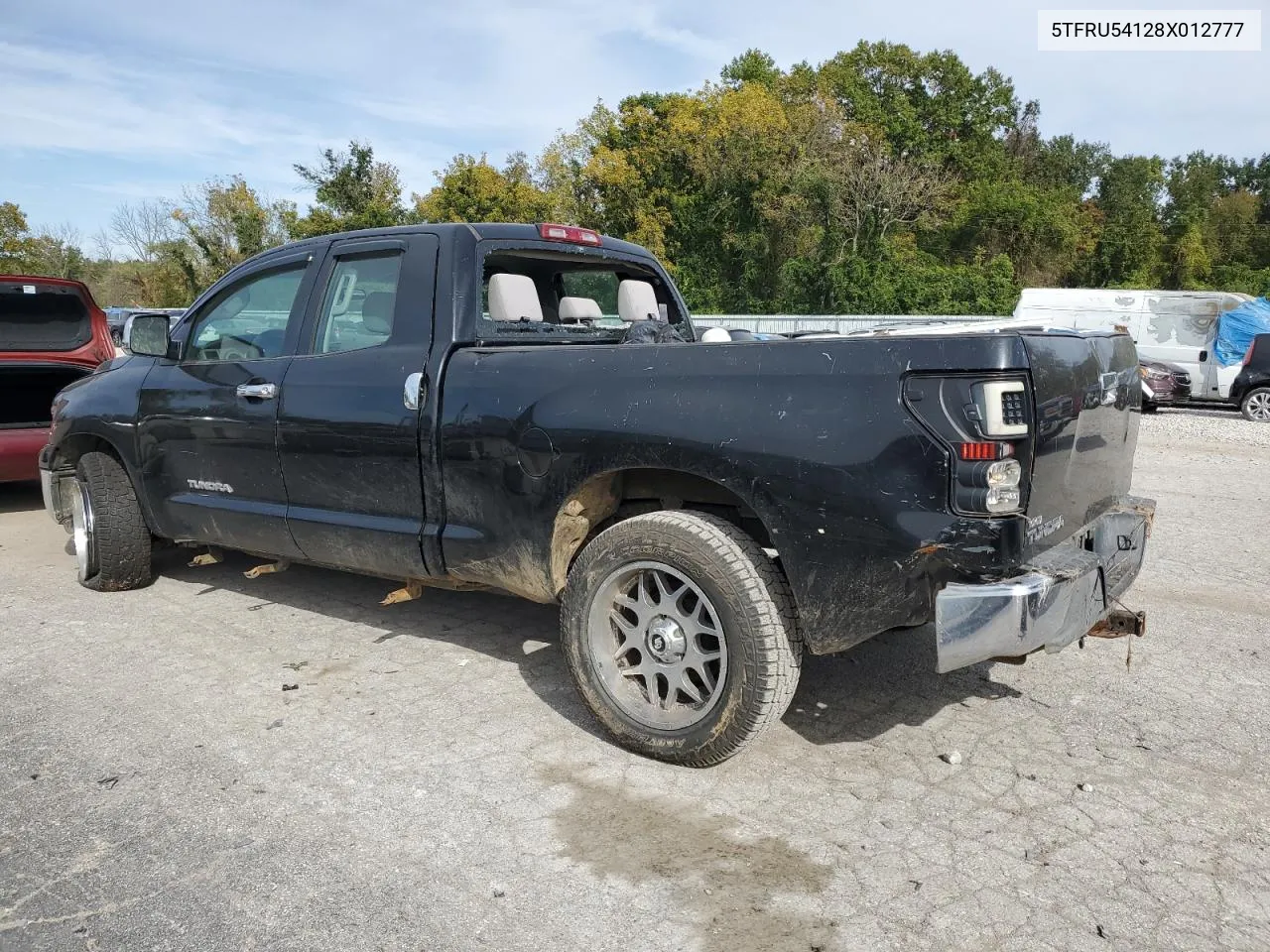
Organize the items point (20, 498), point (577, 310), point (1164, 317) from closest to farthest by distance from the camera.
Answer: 1. point (577, 310)
2. point (20, 498)
3. point (1164, 317)

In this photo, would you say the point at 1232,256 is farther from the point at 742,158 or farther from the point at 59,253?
the point at 59,253

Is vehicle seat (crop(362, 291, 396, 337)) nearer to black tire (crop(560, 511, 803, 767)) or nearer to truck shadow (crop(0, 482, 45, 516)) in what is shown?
black tire (crop(560, 511, 803, 767))

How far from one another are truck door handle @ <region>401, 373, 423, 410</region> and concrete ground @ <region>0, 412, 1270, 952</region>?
4.06 ft

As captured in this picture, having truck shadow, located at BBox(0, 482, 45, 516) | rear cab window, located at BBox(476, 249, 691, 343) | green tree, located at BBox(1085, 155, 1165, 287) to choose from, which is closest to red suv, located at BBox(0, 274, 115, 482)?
truck shadow, located at BBox(0, 482, 45, 516)

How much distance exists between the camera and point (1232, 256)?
4994 centimetres

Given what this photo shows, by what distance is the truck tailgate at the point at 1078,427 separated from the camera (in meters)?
2.84

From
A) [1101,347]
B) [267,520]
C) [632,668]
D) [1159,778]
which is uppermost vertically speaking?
[1101,347]

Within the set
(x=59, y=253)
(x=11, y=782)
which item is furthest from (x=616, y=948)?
(x=59, y=253)

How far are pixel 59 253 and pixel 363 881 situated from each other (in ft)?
176

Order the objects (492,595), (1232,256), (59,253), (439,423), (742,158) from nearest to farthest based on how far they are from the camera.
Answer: (439,423)
(492,595)
(742,158)
(59,253)
(1232,256)

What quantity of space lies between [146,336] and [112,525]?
110 centimetres

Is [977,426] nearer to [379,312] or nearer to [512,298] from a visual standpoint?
[512,298]

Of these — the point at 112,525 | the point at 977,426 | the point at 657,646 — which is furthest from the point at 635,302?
the point at 112,525

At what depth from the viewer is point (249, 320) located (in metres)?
4.82
